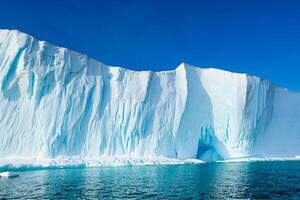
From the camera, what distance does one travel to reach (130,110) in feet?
143

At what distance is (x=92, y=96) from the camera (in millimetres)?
42531

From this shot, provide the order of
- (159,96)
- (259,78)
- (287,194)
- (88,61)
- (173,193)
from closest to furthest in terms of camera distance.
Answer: (287,194) → (173,193) → (88,61) → (159,96) → (259,78)

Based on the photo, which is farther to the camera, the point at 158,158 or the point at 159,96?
the point at 159,96

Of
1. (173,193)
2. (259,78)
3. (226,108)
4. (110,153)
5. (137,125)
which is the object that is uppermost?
(259,78)

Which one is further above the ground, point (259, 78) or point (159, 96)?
point (259, 78)

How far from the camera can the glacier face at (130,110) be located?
38719 millimetres

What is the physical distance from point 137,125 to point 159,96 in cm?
571

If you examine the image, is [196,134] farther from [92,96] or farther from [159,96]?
[92,96]

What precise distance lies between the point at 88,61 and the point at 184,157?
16665mm

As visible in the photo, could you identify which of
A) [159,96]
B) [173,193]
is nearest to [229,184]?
[173,193]

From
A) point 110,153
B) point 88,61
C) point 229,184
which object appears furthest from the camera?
point 88,61

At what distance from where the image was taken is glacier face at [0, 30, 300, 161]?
127 feet

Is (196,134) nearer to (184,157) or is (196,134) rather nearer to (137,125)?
(184,157)

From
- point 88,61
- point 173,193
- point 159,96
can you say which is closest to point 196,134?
point 159,96
